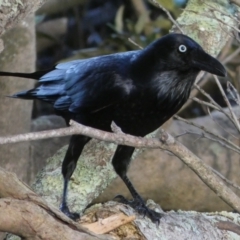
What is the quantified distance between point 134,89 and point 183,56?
0.45 ft

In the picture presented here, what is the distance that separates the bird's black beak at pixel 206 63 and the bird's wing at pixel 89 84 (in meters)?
0.16

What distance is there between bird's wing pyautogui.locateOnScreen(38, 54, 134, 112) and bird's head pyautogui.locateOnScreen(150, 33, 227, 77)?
10 centimetres

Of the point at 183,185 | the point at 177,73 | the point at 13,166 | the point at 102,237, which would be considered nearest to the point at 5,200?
the point at 102,237

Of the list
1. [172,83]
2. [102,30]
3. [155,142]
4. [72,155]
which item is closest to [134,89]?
[172,83]

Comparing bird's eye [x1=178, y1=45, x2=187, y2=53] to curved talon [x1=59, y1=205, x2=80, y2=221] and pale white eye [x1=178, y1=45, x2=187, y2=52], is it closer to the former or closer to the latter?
pale white eye [x1=178, y1=45, x2=187, y2=52]

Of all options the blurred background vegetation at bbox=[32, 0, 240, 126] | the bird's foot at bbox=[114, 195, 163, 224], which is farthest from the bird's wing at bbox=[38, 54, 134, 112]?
the blurred background vegetation at bbox=[32, 0, 240, 126]

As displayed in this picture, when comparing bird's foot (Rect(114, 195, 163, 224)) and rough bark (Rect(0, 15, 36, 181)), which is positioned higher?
bird's foot (Rect(114, 195, 163, 224))

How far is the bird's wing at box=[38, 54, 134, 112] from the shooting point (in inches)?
55.5

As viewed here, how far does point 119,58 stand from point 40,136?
2.08ft

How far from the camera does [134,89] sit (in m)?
1.38

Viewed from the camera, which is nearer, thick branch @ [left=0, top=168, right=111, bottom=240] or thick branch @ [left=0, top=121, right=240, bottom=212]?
thick branch @ [left=0, top=121, right=240, bottom=212]

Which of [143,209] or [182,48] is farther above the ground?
[182,48]

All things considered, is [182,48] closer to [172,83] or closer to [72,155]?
[172,83]

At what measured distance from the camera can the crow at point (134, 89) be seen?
135cm
